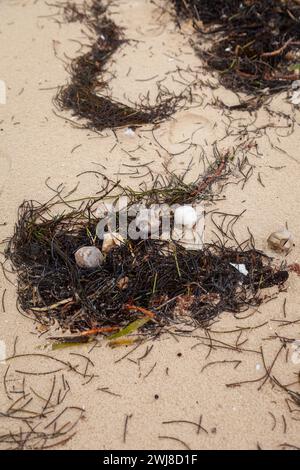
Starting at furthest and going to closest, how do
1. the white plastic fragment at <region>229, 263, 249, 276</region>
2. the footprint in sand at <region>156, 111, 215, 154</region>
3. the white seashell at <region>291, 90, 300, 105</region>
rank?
the white seashell at <region>291, 90, 300, 105</region>
the footprint in sand at <region>156, 111, 215, 154</region>
the white plastic fragment at <region>229, 263, 249, 276</region>

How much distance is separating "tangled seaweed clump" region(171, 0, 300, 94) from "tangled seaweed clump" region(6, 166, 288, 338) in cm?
141

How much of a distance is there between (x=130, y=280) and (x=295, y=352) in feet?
2.61

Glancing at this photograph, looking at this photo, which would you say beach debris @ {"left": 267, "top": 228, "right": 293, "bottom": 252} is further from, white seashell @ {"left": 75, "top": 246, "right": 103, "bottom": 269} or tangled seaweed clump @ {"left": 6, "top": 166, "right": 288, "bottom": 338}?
white seashell @ {"left": 75, "top": 246, "right": 103, "bottom": 269}

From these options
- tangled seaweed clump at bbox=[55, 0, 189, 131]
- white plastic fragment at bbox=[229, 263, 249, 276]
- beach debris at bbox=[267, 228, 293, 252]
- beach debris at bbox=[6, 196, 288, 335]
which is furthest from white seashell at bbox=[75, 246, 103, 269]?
tangled seaweed clump at bbox=[55, 0, 189, 131]

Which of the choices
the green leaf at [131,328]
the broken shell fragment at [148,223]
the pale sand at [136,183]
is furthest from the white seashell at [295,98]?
the green leaf at [131,328]

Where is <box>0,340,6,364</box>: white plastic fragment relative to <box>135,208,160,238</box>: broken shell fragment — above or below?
below

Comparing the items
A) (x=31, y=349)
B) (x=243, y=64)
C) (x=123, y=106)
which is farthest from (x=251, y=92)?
(x=31, y=349)

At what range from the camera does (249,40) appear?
322 cm

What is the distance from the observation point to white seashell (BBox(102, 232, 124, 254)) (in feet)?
7.03

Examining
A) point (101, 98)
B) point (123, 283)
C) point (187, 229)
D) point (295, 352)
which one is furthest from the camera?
point (101, 98)

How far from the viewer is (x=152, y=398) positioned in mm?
1781

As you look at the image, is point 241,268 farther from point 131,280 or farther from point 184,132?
point 184,132

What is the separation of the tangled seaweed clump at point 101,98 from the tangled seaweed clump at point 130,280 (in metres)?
0.83

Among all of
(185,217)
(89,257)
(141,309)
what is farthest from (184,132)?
(141,309)
